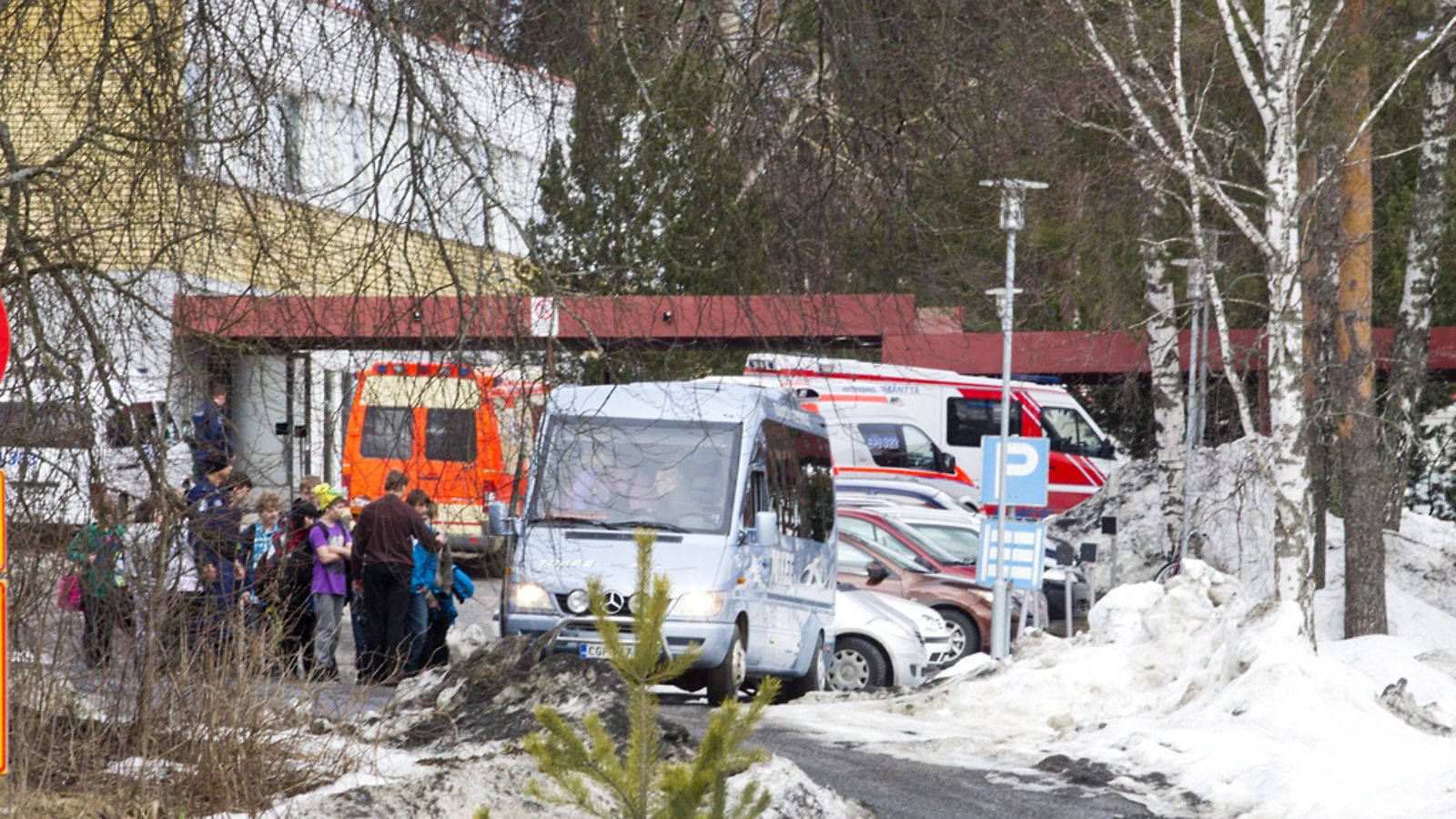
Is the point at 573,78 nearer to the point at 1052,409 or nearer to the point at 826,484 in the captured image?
the point at 826,484

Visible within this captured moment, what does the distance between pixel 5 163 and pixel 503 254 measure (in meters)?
2.25

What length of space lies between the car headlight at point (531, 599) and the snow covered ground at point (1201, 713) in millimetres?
1881

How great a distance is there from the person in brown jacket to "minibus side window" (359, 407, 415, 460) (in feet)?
18.3

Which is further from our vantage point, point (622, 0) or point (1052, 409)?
point (1052, 409)

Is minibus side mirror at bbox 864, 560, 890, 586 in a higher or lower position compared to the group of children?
lower

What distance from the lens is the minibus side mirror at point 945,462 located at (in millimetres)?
35188

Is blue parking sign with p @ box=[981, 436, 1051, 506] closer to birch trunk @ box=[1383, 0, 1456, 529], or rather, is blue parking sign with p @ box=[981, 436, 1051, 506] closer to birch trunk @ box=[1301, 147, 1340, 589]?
birch trunk @ box=[1301, 147, 1340, 589]

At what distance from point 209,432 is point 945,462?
91.6 feet

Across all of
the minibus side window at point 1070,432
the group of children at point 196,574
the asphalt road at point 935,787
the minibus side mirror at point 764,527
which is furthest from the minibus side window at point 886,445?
the group of children at point 196,574

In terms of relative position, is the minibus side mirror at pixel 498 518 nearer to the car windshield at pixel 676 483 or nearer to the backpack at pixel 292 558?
the backpack at pixel 292 558

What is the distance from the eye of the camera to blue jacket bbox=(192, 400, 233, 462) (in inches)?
317

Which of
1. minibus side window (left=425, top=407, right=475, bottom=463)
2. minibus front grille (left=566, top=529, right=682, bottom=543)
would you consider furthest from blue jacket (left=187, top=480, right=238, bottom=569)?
minibus front grille (left=566, top=529, right=682, bottom=543)

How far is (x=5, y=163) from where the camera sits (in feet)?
27.0

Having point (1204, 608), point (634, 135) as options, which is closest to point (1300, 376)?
point (1204, 608)
